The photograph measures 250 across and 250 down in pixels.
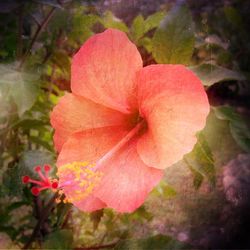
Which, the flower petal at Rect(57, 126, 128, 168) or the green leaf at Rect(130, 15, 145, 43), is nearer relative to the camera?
the flower petal at Rect(57, 126, 128, 168)

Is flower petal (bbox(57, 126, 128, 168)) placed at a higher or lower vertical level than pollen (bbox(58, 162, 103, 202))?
higher

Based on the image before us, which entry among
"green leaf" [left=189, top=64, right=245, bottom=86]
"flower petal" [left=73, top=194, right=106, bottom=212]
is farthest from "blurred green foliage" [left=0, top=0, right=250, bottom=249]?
"flower petal" [left=73, top=194, right=106, bottom=212]

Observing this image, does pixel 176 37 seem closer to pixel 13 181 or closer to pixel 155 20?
pixel 155 20

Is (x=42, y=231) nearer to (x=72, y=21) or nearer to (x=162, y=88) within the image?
(x=72, y=21)

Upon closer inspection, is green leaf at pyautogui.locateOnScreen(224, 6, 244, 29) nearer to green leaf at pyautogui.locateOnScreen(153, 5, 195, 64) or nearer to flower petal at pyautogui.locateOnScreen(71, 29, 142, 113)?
green leaf at pyautogui.locateOnScreen(153, 5, 195, 64)

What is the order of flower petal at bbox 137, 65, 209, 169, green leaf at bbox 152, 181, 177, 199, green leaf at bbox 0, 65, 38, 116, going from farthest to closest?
green leaf at bbox 152, 181, 177, 199 < green leaf at bbox 0, 65, 38, 116 < flower petal at bbox 137, 65, 209, 169

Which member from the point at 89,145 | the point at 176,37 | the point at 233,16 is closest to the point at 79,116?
the point at 89,145

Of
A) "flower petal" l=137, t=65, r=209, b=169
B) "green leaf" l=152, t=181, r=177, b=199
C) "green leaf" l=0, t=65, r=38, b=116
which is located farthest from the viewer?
"green leaf" l=152, t=181, r=177, b=199

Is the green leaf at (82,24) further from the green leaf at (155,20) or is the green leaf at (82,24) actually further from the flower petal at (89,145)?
the flower petal at (89,145)

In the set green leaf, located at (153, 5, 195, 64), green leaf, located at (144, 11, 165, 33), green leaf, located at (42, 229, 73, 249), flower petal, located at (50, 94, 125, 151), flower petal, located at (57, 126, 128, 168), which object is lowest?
green leaf, located at (42, 229, 73, 249)
